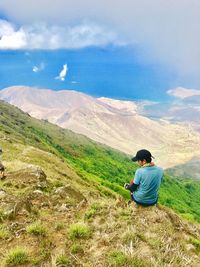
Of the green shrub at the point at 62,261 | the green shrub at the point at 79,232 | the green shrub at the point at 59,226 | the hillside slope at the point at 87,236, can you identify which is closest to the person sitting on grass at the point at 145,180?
the hillside slope at the point at 87,236

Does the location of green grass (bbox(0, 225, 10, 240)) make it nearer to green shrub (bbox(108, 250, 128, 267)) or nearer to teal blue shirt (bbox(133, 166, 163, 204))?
green shrub (bbox(108, 250, 128, 267))

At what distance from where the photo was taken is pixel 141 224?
63.5 feet

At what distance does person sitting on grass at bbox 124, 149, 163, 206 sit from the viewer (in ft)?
65.7

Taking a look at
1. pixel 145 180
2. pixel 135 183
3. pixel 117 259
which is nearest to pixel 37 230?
pixel 117 259

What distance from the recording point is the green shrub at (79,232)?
17836mm

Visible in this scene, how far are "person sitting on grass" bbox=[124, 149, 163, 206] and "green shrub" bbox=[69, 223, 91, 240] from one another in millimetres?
3398

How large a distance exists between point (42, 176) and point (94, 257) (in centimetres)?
1955

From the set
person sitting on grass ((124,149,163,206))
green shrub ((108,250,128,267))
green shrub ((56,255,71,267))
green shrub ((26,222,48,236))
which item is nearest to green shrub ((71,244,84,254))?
green shrub ((56,255,71,267))

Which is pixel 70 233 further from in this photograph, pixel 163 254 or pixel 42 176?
pixel 42 176

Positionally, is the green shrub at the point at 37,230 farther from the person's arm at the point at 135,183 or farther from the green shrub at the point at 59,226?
the person's arm at the point at 135,183

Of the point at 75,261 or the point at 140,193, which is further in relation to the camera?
the point at 140,193

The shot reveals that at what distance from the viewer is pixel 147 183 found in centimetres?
2014

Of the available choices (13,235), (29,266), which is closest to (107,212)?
(13,235)

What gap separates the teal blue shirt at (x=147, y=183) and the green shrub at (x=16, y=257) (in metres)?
6.74
